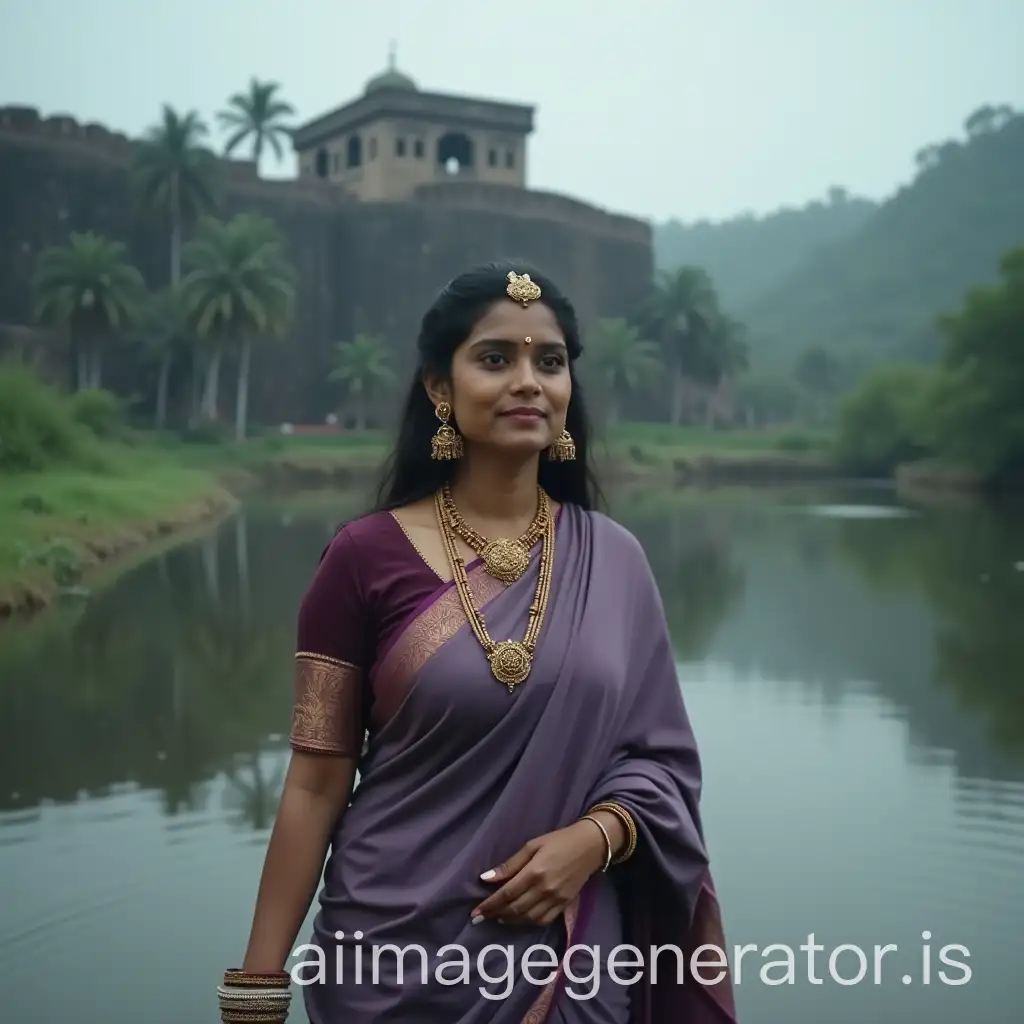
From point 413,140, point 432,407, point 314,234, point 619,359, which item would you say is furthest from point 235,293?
point 432,407

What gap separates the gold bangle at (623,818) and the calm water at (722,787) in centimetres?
143

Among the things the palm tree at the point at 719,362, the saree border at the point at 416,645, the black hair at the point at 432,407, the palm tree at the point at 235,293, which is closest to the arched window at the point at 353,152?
the palm tree at the point at 235,293

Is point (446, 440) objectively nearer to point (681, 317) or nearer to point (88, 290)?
point (88, 290)

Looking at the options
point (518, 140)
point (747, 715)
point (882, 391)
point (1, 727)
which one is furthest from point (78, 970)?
point (518, 140)

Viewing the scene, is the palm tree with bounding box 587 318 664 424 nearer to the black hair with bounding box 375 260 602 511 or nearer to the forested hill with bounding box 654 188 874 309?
the black hair with bounding box 375 260 602 511

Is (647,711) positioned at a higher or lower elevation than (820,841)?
higher

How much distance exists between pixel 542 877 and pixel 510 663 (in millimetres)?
216

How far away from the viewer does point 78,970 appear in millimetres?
2934

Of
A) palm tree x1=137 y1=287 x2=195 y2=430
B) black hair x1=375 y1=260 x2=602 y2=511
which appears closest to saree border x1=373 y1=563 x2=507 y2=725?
black hair x1=375 y1=260 x2=602 y2=511

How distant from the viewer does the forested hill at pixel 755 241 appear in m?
77.2

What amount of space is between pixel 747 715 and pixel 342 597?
421 centimetres

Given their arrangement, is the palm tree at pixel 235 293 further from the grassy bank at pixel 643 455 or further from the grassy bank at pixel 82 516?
the grassy bank at pixel 82 516

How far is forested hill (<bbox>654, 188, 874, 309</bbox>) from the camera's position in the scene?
77.2 m

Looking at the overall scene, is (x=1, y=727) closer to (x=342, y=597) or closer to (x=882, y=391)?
(x=342, y=597)
